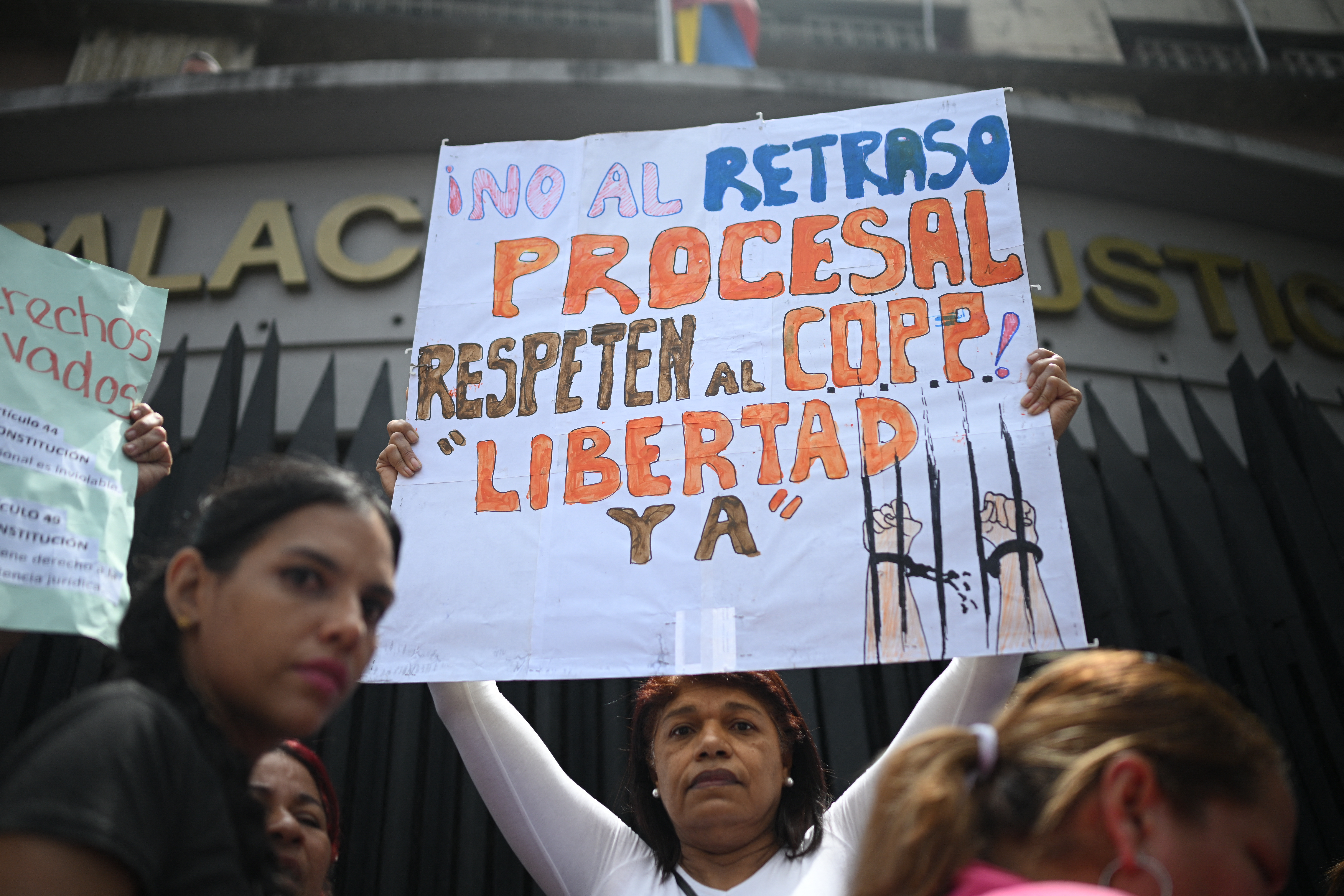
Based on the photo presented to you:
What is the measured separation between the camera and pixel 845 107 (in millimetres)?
5812

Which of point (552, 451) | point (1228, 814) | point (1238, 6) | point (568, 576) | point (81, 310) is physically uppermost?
point (1238, 6)

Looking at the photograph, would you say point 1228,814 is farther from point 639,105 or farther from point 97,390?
point 639,105

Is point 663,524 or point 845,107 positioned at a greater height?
point 845,107

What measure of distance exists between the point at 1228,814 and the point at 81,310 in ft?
9.14

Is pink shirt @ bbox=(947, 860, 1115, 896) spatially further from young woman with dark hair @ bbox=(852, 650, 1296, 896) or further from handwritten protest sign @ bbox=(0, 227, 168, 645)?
handwritten protest sign @ bbox=(0, 227, 168, 645)

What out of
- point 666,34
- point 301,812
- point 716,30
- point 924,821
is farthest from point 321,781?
point 716,30

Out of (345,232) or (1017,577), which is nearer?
(1017,577)

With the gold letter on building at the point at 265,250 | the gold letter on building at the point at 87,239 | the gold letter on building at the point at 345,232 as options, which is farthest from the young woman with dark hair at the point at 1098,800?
the gold letter on building at the point at 87,239

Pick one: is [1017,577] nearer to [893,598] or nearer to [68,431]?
[893,598]

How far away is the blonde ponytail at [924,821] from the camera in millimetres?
1188

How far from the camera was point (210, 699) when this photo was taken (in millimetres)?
1287

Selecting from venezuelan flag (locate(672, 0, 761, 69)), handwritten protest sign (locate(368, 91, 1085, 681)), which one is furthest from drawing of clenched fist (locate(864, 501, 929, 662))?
venezuelan flag (locate(672, 0, 761, 69))

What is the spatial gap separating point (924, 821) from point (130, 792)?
0.92m

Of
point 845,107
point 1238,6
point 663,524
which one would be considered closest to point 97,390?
point 663,524
